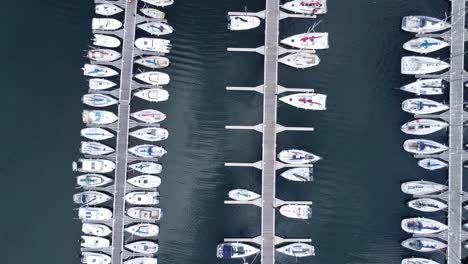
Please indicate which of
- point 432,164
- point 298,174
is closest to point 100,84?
point 298,174

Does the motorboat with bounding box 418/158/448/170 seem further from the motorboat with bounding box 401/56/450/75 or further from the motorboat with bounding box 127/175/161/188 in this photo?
the motorboat with bounding box 127/175/161/188

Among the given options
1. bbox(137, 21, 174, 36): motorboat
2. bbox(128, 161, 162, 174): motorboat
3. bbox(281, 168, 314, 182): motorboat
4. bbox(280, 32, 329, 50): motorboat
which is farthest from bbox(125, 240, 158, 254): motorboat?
bbox(280, 32, 329, 50): motorboat

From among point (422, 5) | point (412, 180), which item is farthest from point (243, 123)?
point (422, 5)

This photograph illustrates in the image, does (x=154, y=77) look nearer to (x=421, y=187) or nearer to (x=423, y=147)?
(x=423, y=147)

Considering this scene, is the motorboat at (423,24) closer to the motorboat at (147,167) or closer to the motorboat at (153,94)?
the motorboat at (153,94)

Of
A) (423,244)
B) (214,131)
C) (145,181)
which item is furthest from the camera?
(214,131)

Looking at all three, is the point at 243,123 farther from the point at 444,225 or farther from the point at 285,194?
the point at 444,225
